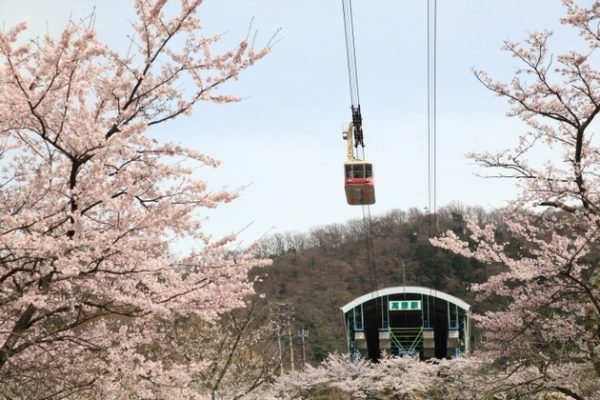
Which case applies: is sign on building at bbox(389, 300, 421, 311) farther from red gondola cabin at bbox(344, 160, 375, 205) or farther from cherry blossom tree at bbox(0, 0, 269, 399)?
cherry blossom tree at bbox(0, 0, 269, 399)

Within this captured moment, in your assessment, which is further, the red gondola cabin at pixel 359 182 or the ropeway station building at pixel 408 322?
the ropeway station building at pixel 408 322

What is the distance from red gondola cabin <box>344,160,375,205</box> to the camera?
20.5m

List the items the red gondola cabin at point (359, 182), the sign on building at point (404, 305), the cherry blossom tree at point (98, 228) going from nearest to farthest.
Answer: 1. the cherry blossom tree at point (98, 228)
2. the red gondola cabin at point (359, 182)
3. the sign on building at point (404, 305)

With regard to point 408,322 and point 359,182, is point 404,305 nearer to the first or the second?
point 408,322

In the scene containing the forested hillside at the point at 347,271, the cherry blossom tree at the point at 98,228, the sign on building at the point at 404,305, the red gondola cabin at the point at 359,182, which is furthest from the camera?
the forested hillside at the point at 347,271

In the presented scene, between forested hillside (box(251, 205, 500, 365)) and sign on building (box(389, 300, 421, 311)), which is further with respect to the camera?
forested hillside (box(251, 205, 500, 365))

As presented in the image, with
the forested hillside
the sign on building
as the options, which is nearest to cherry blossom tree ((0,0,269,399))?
the sign on building

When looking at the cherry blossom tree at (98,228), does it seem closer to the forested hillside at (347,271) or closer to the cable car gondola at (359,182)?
the cable car gondola at (359,182)

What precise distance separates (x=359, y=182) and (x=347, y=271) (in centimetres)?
3534

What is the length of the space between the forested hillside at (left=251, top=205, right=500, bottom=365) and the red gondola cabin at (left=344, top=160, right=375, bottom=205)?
790 inches

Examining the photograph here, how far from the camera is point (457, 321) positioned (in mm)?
28578

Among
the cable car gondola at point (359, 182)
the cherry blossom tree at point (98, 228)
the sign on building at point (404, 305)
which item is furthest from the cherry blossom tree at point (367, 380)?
the cherry blossom tree at point (98, 228)

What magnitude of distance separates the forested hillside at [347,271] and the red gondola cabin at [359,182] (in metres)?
20.1

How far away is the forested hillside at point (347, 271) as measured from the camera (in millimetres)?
46594
